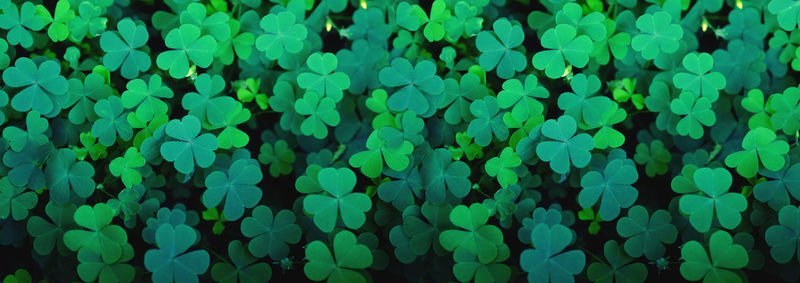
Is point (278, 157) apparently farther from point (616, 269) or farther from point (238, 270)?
point (616, 269)

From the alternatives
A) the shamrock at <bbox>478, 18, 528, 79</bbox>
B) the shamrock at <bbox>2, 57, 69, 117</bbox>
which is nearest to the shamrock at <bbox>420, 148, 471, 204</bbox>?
the shamrock at <bbox>478, 18, 528, 79</bbox>

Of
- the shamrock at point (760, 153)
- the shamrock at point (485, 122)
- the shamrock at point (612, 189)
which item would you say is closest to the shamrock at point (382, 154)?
the shamrock at point (485, 122)

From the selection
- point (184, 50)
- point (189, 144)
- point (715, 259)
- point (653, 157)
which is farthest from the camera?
point (653, 157)

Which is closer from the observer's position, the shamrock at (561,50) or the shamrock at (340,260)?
the shamrock at (340,260)

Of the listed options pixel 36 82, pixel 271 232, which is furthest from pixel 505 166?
pixel 36 82

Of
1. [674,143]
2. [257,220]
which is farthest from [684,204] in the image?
[257,220]

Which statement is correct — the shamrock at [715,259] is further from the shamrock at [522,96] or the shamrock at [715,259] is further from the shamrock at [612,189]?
the shamrock at [522,96]
